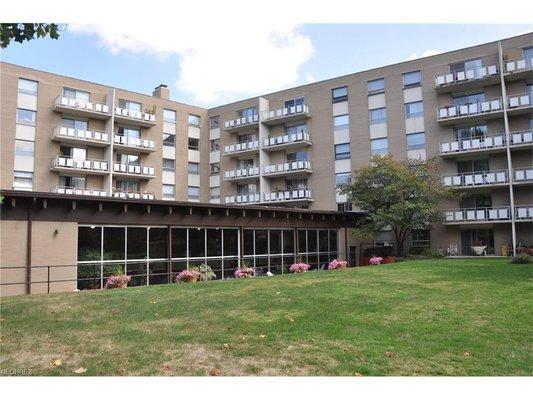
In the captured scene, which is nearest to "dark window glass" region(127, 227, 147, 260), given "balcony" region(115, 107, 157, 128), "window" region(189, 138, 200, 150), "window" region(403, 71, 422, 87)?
"balcony" region(115, 107, 157, 128)

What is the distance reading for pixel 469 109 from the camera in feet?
107

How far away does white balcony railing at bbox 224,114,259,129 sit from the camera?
43.8m

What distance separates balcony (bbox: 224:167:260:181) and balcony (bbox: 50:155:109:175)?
37.9ft

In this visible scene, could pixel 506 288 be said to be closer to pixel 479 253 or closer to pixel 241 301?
pixel 241 301

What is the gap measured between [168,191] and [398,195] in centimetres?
2286

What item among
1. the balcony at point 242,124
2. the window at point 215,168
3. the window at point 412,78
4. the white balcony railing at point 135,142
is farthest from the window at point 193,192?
the window at point 412,78

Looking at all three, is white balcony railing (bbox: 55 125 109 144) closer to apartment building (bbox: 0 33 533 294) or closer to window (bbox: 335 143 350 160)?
apartment building (bbox: 0 33 533 294)

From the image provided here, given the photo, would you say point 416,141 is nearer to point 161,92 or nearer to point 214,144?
point 214,144

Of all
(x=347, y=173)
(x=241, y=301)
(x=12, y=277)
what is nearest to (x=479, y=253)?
(x=347, y=173)

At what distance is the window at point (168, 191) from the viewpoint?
43.8 meters

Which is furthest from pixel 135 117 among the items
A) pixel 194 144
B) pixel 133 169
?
pixel 194 144

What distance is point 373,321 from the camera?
320 inches

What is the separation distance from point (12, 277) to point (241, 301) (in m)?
9.67

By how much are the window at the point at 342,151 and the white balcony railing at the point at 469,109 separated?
322 inches
